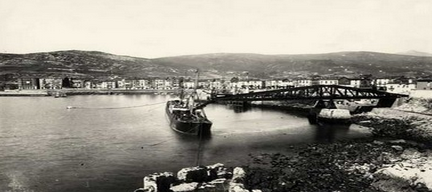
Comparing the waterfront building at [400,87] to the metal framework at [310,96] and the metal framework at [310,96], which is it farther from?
the metal framework at [310,96]

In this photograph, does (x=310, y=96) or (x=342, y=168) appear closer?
(x=342, y=168)

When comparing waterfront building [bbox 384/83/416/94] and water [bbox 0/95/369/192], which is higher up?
waterfront building [bbox 384/83/416/94]

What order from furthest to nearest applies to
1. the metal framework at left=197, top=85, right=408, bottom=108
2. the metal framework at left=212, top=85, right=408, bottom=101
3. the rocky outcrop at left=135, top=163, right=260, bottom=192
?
the metal framework at left=212, top=85, right=408, bottom=101
the metal framework at left=197, top=85, right=408, bottom=108
the rocky outcrop at left=135, top=163, right=260, bottom=192

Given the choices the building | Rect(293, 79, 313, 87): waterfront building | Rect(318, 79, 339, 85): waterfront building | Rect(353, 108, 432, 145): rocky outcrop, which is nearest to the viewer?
Rect(353, 108, 432, 145): rocky outcrop

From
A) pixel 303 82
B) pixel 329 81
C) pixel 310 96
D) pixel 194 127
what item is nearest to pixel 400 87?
pixel 310 96

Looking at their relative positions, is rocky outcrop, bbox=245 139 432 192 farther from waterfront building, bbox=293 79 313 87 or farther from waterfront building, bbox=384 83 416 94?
waterfront building, bbox=293 79 313 87

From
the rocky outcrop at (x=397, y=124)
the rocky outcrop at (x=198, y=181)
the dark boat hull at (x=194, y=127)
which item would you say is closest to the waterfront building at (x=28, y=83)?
the dark boat hull at (x=194, y=127)

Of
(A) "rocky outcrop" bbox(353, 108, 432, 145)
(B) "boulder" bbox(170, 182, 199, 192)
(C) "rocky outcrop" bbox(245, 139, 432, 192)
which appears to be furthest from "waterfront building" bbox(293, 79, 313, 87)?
(B) "boulder" bbox(170, 182, 199, 192)

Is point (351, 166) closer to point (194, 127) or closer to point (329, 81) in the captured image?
point (194, 127)

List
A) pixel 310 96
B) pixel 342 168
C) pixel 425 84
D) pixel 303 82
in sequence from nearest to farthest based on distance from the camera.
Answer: pixel 342 168 < pixel 310 96 < pixel 425 84 < pixel 303 82
